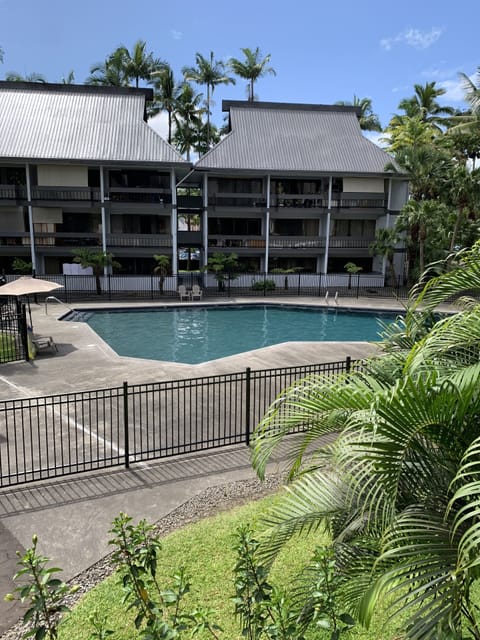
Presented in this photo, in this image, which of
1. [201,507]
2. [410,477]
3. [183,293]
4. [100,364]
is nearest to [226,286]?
[183,293]

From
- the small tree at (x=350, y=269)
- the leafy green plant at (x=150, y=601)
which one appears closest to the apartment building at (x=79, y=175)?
the small tree at (x=350, y=269)

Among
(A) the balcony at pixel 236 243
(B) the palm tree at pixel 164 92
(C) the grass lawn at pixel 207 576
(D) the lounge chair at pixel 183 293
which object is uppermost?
(B) the palm tree at pixel 164 92

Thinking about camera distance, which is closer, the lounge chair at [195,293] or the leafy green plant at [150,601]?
the leafy green plant at [150,601]

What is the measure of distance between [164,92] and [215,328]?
1394 inches

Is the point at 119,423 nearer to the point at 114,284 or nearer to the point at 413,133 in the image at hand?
the point at 114,284

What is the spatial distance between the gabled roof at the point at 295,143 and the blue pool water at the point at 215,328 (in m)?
12.4

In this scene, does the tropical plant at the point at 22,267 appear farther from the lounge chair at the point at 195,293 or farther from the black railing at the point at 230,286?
the lounge chair at the point at 195,293

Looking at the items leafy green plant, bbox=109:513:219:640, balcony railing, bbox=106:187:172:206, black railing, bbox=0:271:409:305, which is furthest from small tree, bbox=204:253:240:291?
leafy green plant, bbox=109:513:219:640

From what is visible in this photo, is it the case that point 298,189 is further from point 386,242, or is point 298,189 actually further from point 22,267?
point 22,267

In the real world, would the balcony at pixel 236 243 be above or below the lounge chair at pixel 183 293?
above

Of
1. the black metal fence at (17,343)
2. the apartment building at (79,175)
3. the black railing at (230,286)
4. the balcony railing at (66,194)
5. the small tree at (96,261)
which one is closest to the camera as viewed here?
the black metal fence at (17,343)

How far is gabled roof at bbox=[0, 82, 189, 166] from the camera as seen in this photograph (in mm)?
31812

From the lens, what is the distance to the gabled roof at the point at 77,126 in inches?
1252

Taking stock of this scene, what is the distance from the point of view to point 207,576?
18.2 feet
